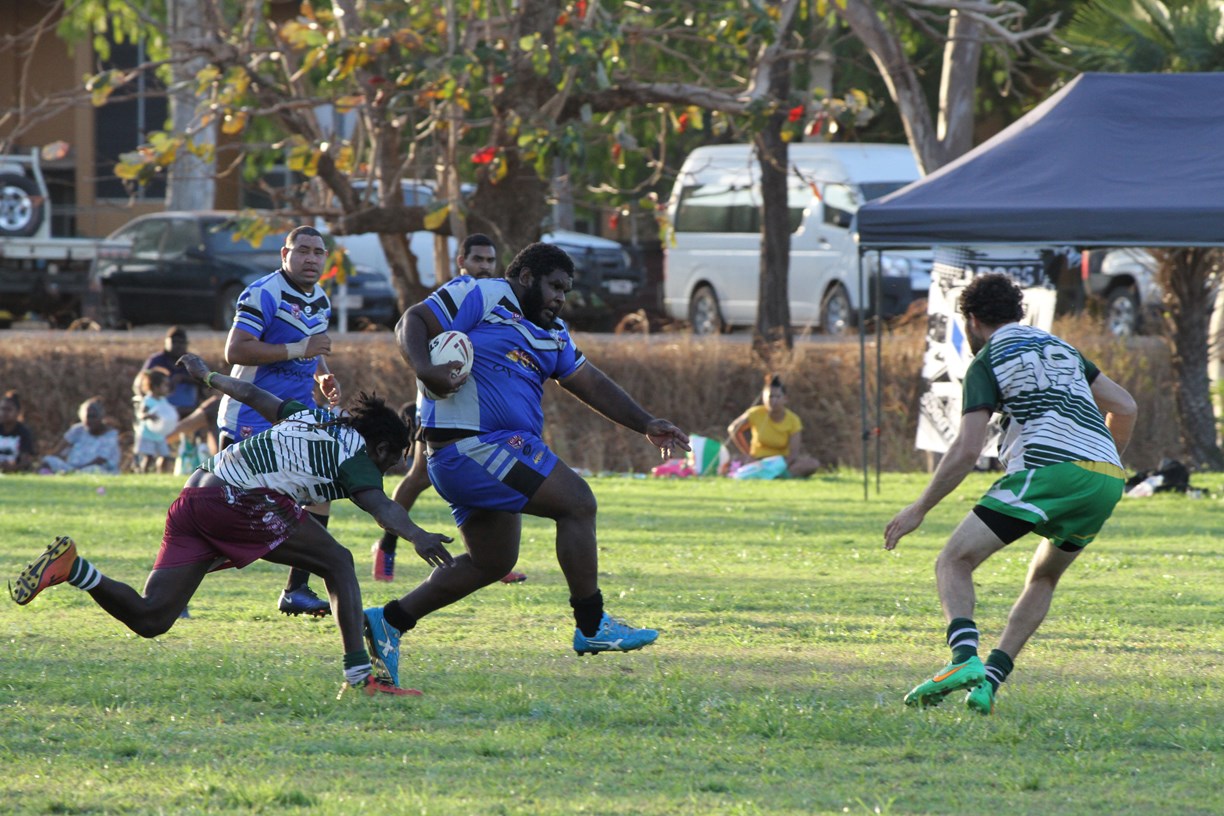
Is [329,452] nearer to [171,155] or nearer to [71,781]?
[71,781]

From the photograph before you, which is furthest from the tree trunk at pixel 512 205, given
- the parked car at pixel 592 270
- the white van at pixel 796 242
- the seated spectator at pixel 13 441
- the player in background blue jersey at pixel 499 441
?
the player in background blue jersey at pixel 499 441

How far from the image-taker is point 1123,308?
25234 mm

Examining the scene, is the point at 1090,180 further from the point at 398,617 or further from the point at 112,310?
the point at 112,310

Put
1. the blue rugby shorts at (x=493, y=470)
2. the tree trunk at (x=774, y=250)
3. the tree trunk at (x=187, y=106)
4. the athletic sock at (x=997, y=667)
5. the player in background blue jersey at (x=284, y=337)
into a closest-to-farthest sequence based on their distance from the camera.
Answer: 1. the athletic sock at (x=997, y=667)
2. the blue rugby shorts at (x=493, y=470)
3. the player in background blue jersey at (x=284, y=337)
4. the tree trunk at (x=187, y=106)
5. the tree trunk at (x=774, y=250)

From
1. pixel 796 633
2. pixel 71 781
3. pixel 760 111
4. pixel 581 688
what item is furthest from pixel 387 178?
pixel 71 781

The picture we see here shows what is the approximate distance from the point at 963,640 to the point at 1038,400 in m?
0.86

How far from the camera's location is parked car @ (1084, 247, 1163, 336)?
24.5 meters

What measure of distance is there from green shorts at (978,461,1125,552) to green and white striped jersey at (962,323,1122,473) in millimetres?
42

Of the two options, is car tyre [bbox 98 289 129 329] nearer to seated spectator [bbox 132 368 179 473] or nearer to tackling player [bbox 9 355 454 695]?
seated spectator [bbox 132 368 179 473]

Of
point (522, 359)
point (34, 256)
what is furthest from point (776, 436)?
point (34, 256)

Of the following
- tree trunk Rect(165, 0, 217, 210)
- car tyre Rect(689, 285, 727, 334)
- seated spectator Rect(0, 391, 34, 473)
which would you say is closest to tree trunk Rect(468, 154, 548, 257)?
tree trunk Rect(165, 0, 217, 210)

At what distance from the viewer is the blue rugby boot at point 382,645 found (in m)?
6.49

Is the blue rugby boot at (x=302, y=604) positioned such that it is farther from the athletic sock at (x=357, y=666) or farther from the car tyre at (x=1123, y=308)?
the car tyre at (x=1123, y=308)

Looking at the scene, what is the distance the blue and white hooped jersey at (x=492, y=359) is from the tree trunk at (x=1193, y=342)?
1319cm
